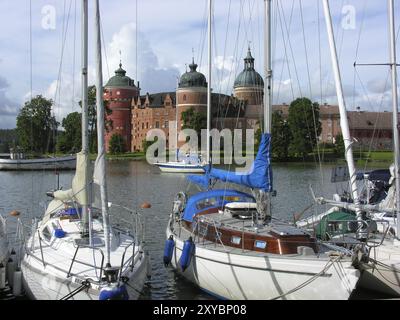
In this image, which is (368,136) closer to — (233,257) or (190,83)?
(190,83)

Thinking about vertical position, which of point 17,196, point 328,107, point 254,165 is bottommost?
point 17,196

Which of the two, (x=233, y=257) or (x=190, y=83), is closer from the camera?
(x=233, y=257)

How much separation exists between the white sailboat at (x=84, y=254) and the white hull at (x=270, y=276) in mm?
2081

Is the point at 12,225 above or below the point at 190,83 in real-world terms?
below

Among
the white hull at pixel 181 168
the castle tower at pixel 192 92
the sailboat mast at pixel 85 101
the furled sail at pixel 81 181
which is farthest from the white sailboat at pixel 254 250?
the castle tower at pixel 192 92

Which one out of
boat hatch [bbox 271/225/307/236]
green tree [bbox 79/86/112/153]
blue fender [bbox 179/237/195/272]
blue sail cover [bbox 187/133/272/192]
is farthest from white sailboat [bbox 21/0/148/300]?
blue sail cover [bbox 187/133/272/192]

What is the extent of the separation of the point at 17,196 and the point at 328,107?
111570 mm

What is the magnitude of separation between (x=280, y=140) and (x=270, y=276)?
266ft

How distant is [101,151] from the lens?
1323 cm

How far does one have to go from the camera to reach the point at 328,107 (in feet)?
462

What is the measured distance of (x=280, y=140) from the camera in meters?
93.4
